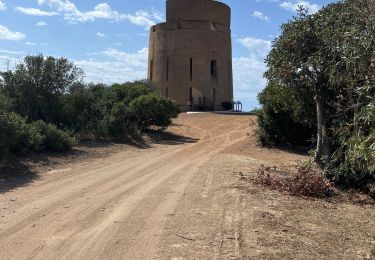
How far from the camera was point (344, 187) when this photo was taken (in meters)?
14.1

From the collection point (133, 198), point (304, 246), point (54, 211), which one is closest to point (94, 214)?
point (54, 211)

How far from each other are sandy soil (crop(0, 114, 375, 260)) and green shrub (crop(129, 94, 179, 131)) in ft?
41.5

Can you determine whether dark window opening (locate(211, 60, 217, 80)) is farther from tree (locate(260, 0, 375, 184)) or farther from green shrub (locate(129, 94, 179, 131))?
tree (locate(260, 0, 375, 184))

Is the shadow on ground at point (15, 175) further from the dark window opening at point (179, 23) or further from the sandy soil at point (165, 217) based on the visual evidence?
the dark window opening at point (179, 23)

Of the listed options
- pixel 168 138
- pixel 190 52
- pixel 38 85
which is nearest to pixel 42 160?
pixel 38 85

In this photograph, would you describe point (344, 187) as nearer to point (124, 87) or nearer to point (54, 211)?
point (54, 211)

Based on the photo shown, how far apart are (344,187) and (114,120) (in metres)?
13.9

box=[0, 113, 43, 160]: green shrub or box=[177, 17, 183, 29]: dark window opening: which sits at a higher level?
box=[177, 17, 183, 29]: dark window opening

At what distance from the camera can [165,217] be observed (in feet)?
30.1

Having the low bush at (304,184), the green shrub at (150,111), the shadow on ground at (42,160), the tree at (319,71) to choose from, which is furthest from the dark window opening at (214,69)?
the low bush at (304,184)

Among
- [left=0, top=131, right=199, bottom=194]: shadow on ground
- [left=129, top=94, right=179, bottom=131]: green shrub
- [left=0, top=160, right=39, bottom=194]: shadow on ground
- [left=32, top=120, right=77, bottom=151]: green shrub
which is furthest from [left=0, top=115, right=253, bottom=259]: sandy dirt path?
[left=129, top=94, right=179, bottom=131]: green shrub

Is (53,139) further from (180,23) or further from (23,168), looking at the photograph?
(180,23)

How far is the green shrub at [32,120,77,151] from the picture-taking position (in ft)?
60.8

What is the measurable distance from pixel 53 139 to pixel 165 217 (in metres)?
10.5
